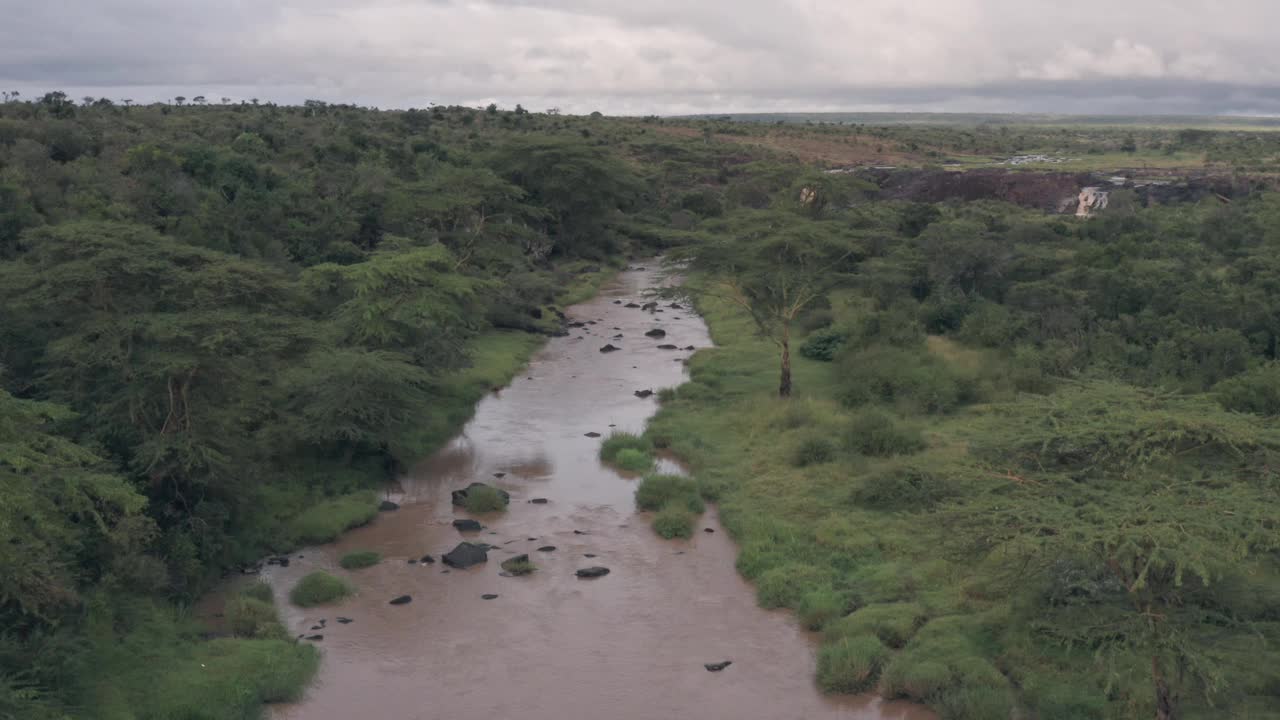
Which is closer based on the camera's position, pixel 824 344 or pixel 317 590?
pixel 317 590

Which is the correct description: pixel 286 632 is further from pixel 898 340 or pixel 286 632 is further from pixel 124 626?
pixel 898 340

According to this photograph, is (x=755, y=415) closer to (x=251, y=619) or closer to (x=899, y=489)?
(x=899, y=489)

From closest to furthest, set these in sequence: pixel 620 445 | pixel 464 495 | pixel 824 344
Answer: pixel 464 495 → pixel 620 445 → pixel 824 344

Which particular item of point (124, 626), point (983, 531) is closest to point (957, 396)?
point (983, 531)

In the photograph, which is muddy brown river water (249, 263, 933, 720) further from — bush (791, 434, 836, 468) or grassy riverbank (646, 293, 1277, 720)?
bush (791, 434, 836, 468)

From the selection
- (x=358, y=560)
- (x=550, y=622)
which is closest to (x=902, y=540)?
(x=550, y=622)

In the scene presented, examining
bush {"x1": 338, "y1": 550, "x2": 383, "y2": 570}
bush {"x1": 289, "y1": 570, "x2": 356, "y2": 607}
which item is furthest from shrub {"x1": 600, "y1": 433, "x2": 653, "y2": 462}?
bush {"x1": 289, "y1": 570, "x2": 356, "y2": 607}

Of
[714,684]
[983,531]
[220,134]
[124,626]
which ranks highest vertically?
[220,134]

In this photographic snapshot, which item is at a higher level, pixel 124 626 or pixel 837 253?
pixel 837 253
